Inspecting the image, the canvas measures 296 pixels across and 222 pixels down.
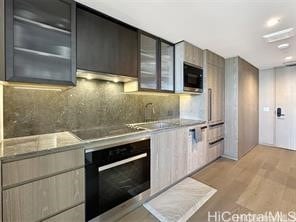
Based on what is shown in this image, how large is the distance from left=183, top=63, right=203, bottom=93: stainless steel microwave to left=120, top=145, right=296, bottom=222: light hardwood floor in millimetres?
1536

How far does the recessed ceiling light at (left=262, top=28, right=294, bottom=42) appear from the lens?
7.87 feet

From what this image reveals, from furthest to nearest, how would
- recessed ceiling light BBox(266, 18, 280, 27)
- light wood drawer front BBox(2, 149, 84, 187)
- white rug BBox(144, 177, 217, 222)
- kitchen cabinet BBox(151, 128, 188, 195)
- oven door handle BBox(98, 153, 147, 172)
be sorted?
1. kitchen cabinet BBox(151, 128, 188, 195)
2. recessed ceiling light BBox(266, 18, 280, 27)
3. white rug BBox(144, 177, 217, 222)
4. oven door handle BBox(98, 153, 147, 172)
5. light wood drawer front BBox(2, 149, 84, 187)

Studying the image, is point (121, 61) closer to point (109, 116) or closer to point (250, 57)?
point (109, 116)

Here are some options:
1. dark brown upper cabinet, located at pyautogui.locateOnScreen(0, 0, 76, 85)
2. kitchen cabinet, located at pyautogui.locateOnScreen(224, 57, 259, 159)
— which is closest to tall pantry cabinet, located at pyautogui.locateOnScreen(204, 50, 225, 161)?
kitchen cabinet, located at pyautogui.locateOnScreen(224, 57, 259, 159)

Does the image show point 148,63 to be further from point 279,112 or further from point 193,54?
point 279,112

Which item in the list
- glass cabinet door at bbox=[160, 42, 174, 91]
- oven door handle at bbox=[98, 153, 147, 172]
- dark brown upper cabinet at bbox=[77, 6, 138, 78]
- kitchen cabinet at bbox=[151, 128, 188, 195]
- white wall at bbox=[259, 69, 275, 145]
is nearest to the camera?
oven door handle at bbox=[98, 153, 147, 172]

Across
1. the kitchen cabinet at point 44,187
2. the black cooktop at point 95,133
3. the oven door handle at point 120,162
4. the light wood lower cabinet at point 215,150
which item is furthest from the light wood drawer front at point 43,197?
the light wood lower cabinet at point 215,150

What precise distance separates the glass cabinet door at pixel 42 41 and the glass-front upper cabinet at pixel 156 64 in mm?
1016

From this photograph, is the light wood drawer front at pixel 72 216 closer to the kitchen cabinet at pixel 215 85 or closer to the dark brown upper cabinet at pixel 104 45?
the dark brown upper cabinet at pixel 104 45

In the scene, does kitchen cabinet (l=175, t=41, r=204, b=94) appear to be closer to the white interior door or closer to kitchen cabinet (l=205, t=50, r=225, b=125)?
kitchen cabinet (l=205, t=50, r=225, b=125)

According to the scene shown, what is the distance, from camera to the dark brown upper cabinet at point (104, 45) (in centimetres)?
180

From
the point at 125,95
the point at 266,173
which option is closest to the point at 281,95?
the point at 266,173

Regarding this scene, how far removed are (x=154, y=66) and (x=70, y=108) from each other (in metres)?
1.37

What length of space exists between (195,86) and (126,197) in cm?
221
